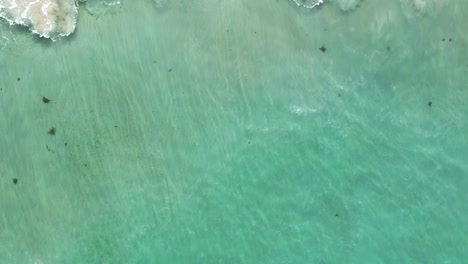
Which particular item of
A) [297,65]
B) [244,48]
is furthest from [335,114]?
[244,48]

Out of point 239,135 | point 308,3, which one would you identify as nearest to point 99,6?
point 239,135

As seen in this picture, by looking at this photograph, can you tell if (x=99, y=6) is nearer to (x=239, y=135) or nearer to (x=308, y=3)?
(x=239, y=135)

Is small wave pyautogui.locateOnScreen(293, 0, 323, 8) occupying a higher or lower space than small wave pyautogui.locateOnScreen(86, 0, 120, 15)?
higher

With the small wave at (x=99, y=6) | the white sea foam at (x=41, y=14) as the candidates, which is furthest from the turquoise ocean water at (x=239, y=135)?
the white sea foam at (x=41, y=14)

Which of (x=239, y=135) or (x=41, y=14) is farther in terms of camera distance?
(x=239, y=135)

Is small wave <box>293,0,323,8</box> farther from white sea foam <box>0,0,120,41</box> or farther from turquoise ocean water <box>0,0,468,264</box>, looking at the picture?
white sea foam <box>0,0,120,41</box>

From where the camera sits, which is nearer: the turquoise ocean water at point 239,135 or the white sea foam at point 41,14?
the white sea foam at point 41,14

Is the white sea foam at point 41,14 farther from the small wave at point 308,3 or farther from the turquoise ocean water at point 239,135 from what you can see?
the small wave at point 308,3

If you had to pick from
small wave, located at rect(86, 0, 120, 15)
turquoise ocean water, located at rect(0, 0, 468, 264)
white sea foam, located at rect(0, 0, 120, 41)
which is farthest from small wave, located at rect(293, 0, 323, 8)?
white sea foam, located at rect(0, 0, 120, 41)

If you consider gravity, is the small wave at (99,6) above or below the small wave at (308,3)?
below
